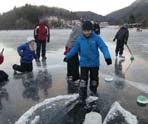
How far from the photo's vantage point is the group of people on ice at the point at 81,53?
6109 millimetres

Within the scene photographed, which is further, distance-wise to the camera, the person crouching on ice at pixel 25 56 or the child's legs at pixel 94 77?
the person crouching on ice at pixel 25 56

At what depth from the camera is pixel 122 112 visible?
5.46m

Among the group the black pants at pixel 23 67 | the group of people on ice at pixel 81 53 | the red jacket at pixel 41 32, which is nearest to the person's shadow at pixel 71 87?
the group of people on ice at pixel 81 53

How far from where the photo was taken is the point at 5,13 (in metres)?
156

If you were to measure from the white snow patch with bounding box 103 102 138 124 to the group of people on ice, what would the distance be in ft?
2.35

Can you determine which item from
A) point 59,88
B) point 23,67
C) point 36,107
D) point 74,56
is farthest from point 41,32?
point 36,107

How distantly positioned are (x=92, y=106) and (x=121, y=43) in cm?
849

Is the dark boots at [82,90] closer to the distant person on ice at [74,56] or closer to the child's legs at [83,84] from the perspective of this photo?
the child's legs at [83,84]

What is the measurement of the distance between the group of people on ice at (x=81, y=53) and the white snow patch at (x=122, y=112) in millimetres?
717

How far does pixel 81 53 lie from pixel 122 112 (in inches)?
61.6

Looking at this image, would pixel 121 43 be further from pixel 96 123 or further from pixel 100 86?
pixel 96 123

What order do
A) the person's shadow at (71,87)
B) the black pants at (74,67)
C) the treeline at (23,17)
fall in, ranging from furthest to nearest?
the treeline at (23,17) < the black pants at (74,67) < the person's shadow at (71,87)

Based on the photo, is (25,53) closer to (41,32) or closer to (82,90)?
(41,32)

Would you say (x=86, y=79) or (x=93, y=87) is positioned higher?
(x=86, y=79)
